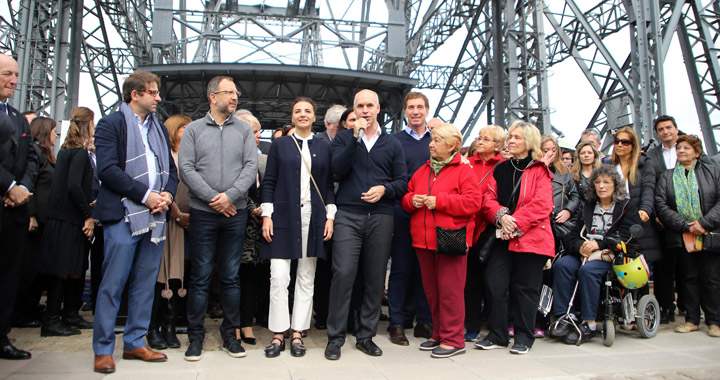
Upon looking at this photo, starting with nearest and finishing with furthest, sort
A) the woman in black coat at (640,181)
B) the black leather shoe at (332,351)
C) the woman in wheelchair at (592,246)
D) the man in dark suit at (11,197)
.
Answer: the man in dark suit at (11,197), the black leather shoe at (332,351), the woman in wheelchair at (592,246), the woman in black coat at (640,181)

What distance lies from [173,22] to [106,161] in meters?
11.9

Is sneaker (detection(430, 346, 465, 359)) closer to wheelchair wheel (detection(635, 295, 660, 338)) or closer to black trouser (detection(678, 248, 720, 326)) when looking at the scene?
wheelchair wheel (detection(635, 295, 660, 338))

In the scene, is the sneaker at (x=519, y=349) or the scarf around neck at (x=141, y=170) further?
the sneaker at (x=519, y=349)

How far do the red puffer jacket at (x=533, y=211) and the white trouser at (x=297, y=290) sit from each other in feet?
5.27

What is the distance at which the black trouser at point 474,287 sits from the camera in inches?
189

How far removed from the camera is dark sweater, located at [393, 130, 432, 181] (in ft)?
16.4

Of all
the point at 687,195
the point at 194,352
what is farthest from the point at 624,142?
the point at 194,352

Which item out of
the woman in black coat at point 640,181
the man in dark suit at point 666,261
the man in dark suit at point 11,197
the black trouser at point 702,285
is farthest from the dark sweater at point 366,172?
the black trouser at point 702,285

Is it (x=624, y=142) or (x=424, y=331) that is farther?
(x=624, y=142)

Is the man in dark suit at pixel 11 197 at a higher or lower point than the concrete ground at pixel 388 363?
higher

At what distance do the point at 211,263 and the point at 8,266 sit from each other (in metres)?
1.42

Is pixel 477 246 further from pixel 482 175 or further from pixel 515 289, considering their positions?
pixel 482 175

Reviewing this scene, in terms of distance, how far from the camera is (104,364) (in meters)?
3.45

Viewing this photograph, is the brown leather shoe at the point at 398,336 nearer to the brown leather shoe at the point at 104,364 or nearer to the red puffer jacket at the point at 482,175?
the red puffer jacket at the point at 482,175
